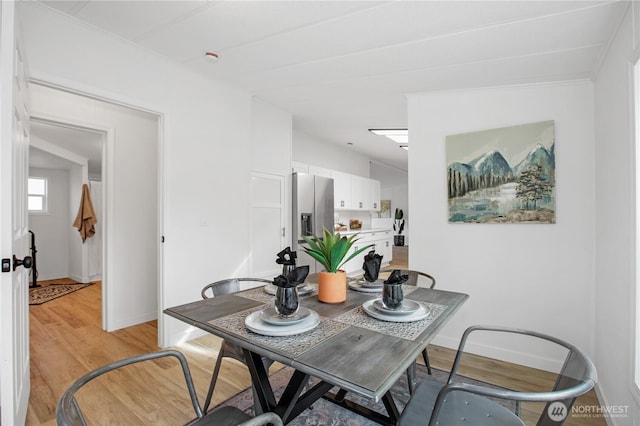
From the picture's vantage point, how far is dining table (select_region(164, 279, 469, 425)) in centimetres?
96

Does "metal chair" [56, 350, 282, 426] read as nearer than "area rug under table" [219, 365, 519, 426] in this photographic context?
Yes

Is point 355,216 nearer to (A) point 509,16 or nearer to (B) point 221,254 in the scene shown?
(B) point 221,254

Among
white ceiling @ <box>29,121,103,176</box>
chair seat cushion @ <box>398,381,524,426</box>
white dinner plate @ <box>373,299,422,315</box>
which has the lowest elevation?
chair seat cushion @ <box>398,381,524,426</box>

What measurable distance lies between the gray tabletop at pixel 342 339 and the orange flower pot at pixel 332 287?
3 cm

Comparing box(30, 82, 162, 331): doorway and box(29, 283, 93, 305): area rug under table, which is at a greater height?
box(30, 82, 162, 331): doorway

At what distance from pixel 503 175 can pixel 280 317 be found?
2.48 m

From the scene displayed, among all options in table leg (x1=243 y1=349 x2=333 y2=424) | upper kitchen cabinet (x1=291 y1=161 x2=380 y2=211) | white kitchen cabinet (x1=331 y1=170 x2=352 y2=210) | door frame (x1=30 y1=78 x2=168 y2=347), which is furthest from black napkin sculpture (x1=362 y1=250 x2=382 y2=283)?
white kitchen cabinet (x1=331 y1=170 x2=352 y2=210)

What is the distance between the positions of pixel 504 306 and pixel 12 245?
345 centimetres

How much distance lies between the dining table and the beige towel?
17.1 feet

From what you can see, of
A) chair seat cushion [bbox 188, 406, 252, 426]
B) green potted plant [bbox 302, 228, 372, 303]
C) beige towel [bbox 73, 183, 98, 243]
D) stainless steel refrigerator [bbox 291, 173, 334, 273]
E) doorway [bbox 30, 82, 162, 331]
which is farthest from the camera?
beige towel [bbox 73, 183, 98, 243]

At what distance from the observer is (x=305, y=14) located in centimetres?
205

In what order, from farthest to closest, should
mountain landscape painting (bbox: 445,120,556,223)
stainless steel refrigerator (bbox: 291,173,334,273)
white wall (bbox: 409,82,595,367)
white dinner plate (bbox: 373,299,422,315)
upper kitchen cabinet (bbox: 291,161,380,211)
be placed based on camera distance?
upper kitchen cabinet (bbox: 291,161,380,211), stainless steel refrigerator (bbox: 291,173,334,273), mountain landscape painting (bbox: 445,120,556,223), white wall (bbox: 409,82,595,367), white dinner plate (bbox: 373,299,422,315)

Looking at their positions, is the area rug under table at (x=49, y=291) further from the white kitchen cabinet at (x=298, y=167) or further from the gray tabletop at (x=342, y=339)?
the gray tabletop at (x=342, y=339)

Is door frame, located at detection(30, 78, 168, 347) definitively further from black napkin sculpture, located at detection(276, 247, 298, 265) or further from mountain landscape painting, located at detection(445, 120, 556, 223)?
mountain landscape painting, located at detection(445, 120, 556, 223)
